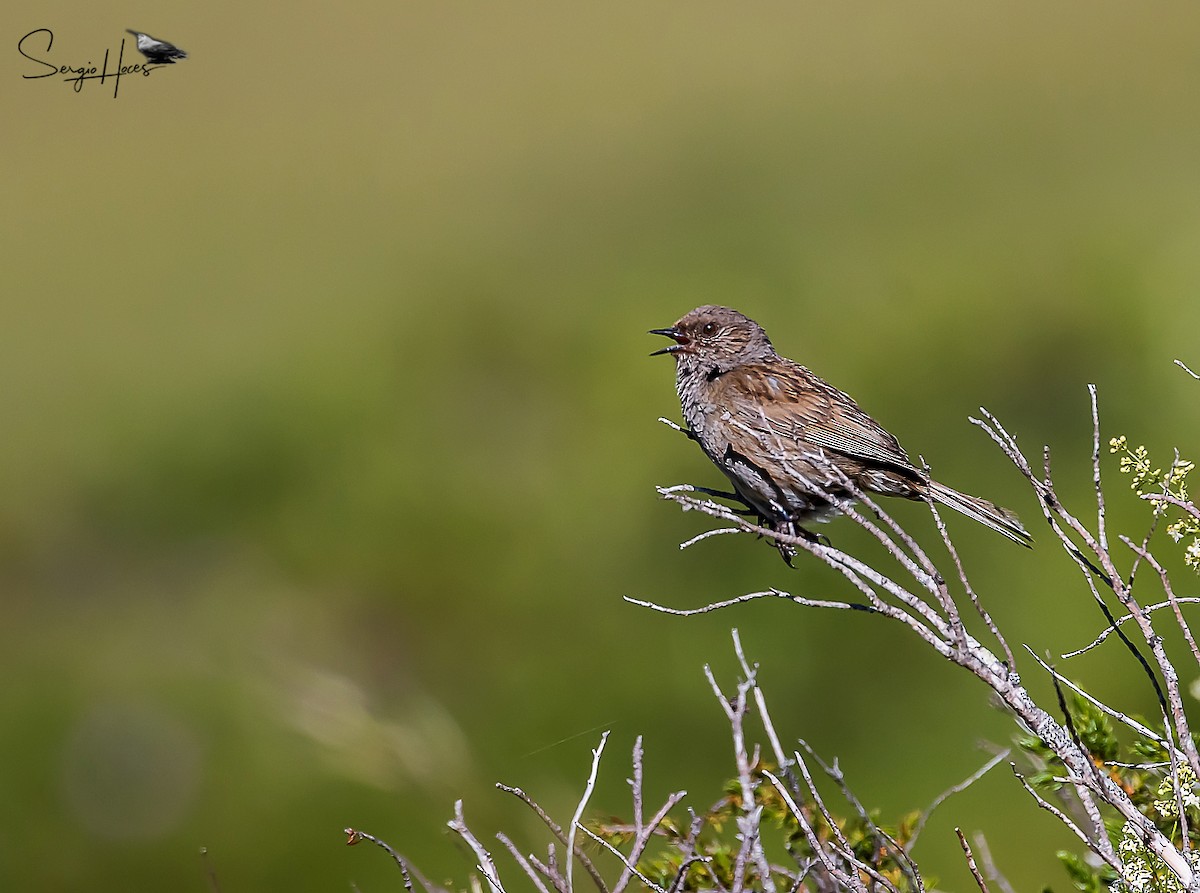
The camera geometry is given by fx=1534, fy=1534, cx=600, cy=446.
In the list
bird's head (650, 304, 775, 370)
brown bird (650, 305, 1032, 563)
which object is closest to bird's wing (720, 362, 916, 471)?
brown bird (650, 305, 1032, 563)

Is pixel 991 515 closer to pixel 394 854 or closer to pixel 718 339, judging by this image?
pixel 718 339

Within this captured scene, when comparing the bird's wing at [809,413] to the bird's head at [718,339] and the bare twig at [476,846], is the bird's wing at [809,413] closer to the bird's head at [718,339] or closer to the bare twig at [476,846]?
the bird's head at [718,339]

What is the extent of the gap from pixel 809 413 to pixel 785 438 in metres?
0.48

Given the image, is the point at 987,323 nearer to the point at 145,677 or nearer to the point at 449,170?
the point at 145,677

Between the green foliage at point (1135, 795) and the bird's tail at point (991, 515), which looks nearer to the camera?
the green foliage at point (1135, 795)

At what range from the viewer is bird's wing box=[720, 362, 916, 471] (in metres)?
5.40

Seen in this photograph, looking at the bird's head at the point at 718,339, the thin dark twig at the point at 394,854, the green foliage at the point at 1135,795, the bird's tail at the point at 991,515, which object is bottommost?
the thin dark twig at the point at 394,854

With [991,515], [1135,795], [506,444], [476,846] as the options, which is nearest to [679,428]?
[991,515]

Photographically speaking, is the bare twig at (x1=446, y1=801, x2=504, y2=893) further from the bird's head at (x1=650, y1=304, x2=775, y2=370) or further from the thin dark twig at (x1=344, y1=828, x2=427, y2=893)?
the bird's head at (x1=650, y1=304, x2=775, y2=370)

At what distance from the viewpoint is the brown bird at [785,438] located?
5230 millimetres

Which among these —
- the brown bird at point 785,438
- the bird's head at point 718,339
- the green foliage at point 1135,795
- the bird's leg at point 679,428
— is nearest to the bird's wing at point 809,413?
the brown bird at point 785,438

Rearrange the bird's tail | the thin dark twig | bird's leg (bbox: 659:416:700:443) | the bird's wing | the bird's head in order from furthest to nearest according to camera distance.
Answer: the bird's head < the bird's wing < the bird's tail < bird's leg (bbox: 659:416:700:443) < the thin dark twig

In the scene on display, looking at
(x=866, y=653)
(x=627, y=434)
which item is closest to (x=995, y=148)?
(x=627, y=434)

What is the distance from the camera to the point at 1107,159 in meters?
16.3
